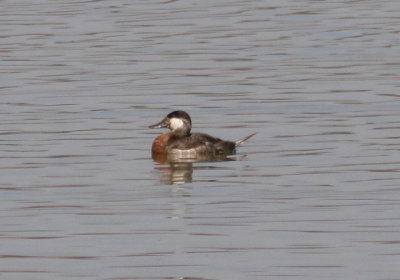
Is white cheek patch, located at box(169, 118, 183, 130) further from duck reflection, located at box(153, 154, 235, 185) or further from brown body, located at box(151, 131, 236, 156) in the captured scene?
duck reflection, located at box(153, 154, 235, 185)

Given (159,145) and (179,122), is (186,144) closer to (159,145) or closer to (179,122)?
(159,145)

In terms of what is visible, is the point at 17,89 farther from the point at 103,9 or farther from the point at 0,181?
the point at 103,9

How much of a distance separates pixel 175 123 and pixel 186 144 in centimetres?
60

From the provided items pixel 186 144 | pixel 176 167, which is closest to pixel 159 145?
pixel 186 144

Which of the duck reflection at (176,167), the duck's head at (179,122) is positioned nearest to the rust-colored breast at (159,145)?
the duck reflection at (176,167)

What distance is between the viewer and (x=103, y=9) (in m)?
40.3

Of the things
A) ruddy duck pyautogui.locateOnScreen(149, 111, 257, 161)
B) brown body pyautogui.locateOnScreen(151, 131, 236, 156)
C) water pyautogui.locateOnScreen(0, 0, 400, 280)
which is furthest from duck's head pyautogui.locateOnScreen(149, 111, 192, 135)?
water pyautogui.locateOnScreen(0, 0, 400, 280)

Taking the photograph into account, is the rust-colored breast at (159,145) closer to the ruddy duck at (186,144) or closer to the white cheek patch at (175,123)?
the ruddy duck at (186,144)

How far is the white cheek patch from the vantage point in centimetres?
2162

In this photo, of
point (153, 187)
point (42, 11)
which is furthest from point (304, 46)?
point (153, 187)

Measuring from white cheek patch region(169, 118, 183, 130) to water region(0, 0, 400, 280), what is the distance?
532 mm

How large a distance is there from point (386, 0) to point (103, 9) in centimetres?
760

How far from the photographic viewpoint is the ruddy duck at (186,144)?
20.9m

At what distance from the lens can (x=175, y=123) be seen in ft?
71.2
